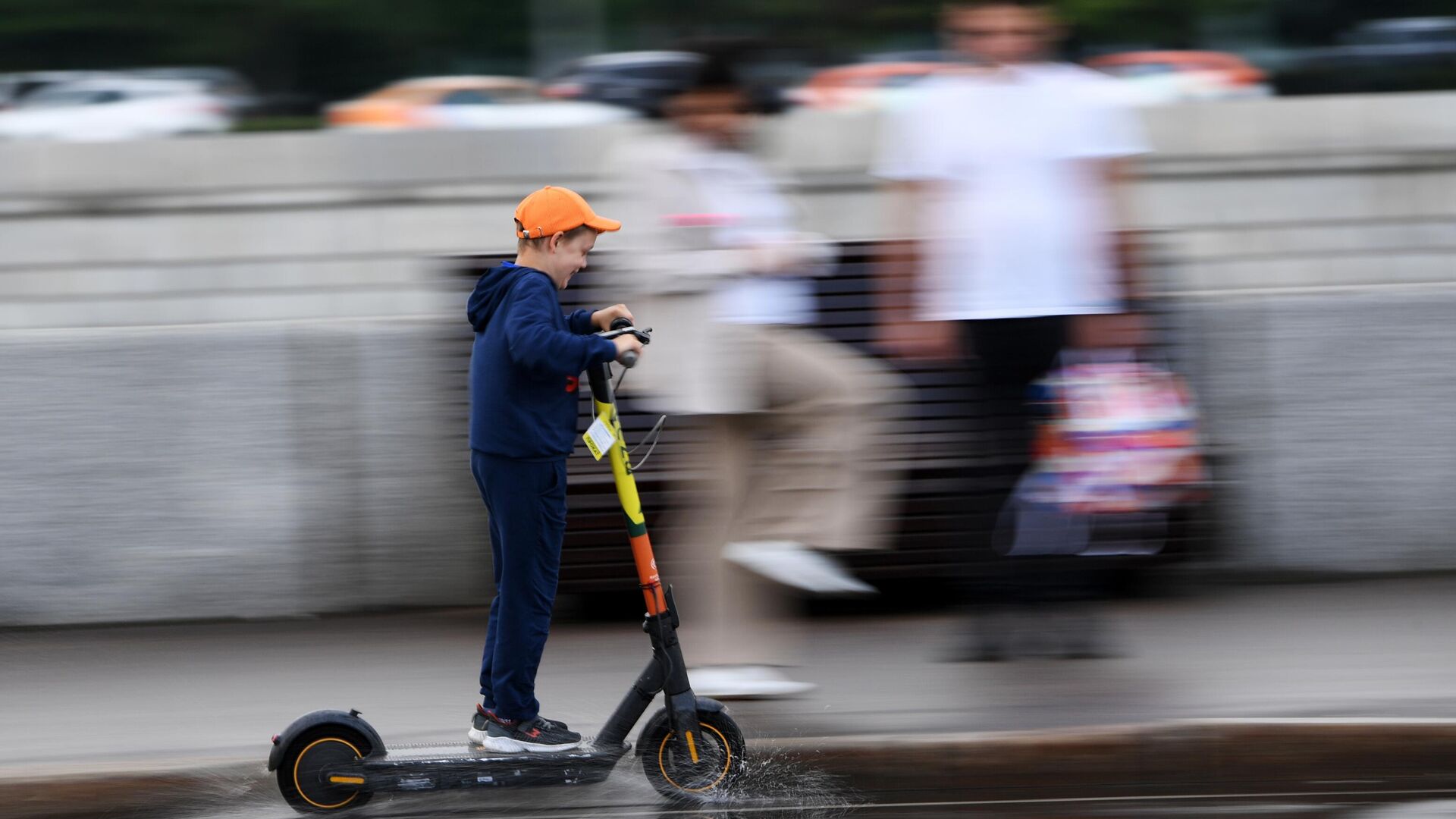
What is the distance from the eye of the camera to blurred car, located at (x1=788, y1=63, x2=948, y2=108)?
7.23 meters

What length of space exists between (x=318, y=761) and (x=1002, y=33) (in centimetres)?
267

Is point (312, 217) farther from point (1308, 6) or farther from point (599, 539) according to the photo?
point (1308, 6)

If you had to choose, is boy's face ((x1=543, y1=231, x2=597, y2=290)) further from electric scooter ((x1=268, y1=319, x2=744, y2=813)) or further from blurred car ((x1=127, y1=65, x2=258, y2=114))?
blurred car ((x1=127, y1=65, x2=258, y2=114))

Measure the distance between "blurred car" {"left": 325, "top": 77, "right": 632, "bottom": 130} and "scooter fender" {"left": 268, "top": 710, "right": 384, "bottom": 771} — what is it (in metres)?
3.18

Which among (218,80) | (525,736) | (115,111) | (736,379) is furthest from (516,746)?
(218,80)

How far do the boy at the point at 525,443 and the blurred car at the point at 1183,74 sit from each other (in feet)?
11.1

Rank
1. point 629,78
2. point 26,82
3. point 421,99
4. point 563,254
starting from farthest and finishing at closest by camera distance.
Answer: point 26,82 → point 421,99 → point 629,78 → point 563,254

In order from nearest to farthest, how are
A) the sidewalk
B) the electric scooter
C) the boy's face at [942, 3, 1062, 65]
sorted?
the electric scooter → the sidewalk → the boy's face at [942, 3, 1062, 65]

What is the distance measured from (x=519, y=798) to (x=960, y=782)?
110 centimetres

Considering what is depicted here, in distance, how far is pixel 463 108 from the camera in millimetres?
8664

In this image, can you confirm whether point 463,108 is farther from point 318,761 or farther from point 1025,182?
point 318,761

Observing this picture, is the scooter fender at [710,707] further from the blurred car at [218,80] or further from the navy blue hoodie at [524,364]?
the blurred car at [218,80]

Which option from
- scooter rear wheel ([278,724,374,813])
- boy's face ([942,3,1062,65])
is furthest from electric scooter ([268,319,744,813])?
boy's face ([942,3,1062,65])

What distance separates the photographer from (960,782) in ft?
14.1
